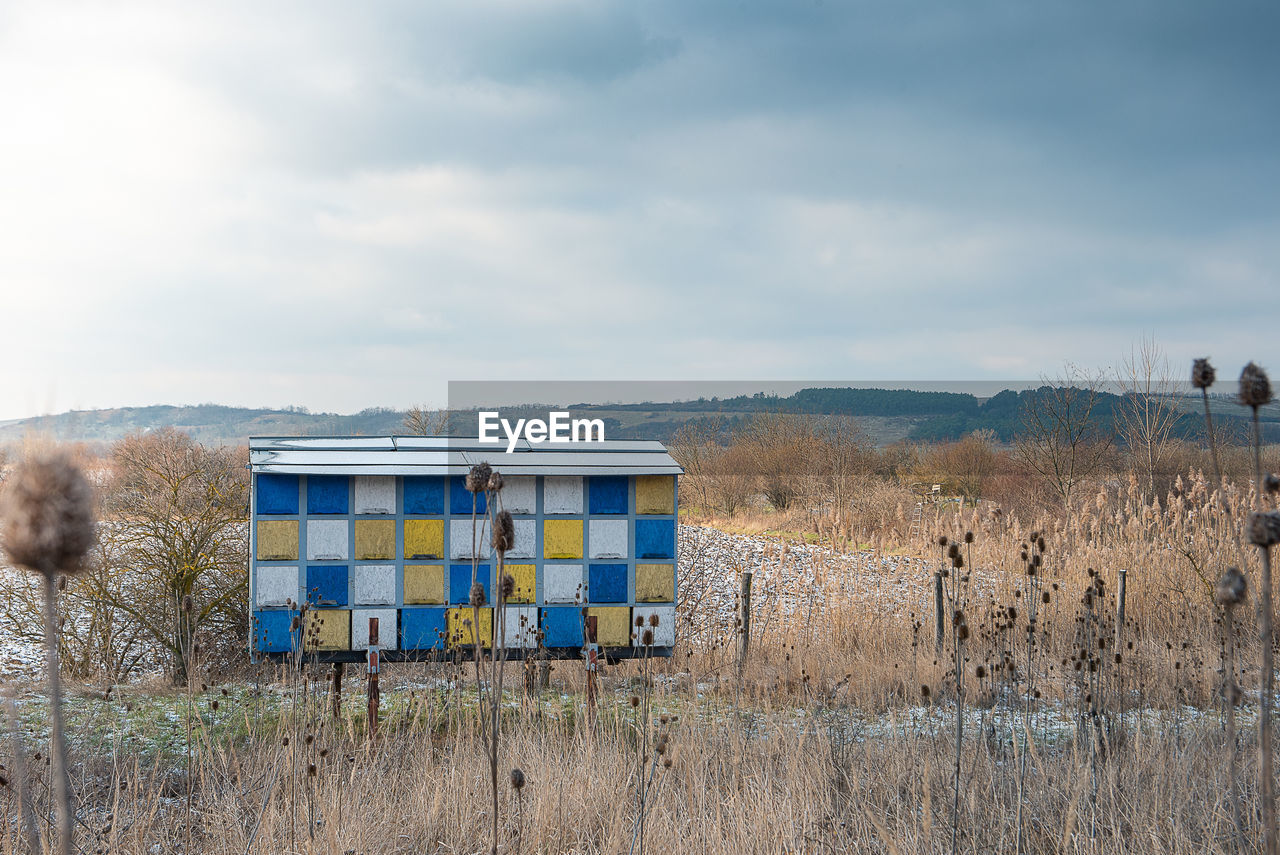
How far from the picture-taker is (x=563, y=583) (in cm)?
602

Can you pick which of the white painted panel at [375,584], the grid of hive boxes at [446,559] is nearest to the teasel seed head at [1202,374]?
the grid of hive boxes at [446,559]

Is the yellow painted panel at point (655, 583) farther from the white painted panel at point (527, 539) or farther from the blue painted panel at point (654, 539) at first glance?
the white painted panel at point (527, 539)

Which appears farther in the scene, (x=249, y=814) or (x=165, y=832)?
(x=249, y=814)

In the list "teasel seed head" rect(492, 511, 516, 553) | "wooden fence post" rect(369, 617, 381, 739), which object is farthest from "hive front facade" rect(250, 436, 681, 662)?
"teasel seed head" rect(492, 511, 516, 553)

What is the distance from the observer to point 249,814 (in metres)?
3.91

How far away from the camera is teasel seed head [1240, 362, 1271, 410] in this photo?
4.91 feet

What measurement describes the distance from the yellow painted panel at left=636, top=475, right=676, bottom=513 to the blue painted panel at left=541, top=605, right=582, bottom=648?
86 cm

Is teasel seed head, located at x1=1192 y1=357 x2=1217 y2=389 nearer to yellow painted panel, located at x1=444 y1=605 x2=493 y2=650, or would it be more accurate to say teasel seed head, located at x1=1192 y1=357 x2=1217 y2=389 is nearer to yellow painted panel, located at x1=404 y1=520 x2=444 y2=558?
yellow painted panel, located at x1=444 y1=605 x2=493 y2=650

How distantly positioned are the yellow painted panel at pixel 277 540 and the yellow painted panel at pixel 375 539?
42 centimetres

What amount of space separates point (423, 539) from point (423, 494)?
0.31m

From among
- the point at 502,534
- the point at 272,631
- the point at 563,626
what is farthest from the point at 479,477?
the point at 272,631

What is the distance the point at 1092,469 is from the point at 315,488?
15935 millimetres

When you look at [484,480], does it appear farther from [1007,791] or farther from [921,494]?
[921,494]

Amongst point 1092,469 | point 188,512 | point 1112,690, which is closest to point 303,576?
point 188,512
